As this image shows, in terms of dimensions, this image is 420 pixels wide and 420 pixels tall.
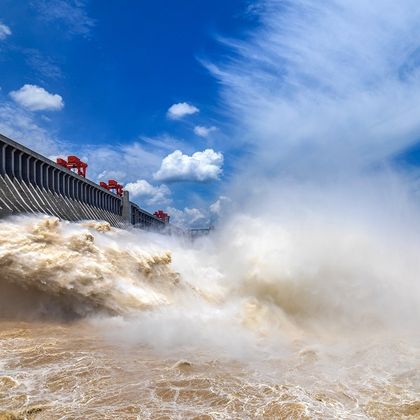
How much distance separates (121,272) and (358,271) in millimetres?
15020

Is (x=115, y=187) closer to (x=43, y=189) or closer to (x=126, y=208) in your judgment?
(x=126, y=208)

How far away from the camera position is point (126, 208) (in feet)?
258

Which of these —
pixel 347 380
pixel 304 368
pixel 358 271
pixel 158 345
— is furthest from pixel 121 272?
pixel 358 271

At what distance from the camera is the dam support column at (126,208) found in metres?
77.5

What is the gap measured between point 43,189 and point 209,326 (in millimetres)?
30189

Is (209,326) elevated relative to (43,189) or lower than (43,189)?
lower

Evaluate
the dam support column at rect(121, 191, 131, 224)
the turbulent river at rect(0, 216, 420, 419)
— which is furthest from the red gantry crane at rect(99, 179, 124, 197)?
the turbulent river at rect(0, 216, 420, 419)

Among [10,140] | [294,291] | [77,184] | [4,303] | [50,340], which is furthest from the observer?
[77,184]

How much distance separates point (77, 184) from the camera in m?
54.4

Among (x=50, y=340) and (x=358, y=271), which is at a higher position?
(x=358, y=271)

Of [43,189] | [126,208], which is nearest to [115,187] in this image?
[126,208]

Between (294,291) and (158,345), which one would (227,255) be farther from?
(158,345)

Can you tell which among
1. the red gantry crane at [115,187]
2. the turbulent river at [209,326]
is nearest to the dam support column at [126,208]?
the red gantry crane at [115,187]

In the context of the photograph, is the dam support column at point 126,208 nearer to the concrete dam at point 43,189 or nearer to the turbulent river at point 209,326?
the concrete dam at point 43,189
